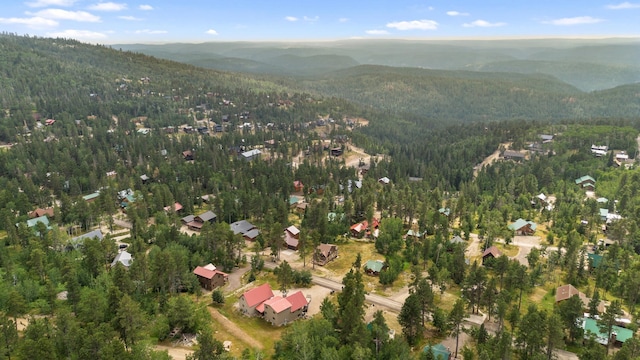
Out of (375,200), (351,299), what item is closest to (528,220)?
(375,200)

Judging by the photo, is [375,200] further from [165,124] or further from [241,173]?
[165,124]

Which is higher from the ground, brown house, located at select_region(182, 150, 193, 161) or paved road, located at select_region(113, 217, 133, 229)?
brown house, located at select_region(182, 150, 193, 161)

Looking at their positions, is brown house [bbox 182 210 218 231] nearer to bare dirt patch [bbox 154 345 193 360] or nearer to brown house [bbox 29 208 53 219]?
brown house [bbox 29 208 53 219]

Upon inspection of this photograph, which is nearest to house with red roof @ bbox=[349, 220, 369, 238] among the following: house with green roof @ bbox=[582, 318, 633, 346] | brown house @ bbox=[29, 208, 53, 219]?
house with green roof @ bbox=[582, 318, 633, 346]

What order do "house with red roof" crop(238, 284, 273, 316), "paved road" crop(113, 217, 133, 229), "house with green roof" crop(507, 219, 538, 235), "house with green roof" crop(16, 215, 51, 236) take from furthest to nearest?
"paved road" crop(113, 217, 133, 229) < "house with green roof" crop(507, 219, 538, 235) < "house with green roof" crop(16, 215, 51, 236) < "house with red roof" crop(238, 284, 273, 316)

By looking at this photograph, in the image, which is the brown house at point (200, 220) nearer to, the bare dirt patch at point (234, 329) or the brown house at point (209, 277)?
the brown house at point (209, 277)

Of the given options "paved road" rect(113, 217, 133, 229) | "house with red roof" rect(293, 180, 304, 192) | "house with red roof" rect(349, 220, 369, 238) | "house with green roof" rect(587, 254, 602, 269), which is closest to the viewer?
"house with green roof" rect(587, 254, 602, 269)
